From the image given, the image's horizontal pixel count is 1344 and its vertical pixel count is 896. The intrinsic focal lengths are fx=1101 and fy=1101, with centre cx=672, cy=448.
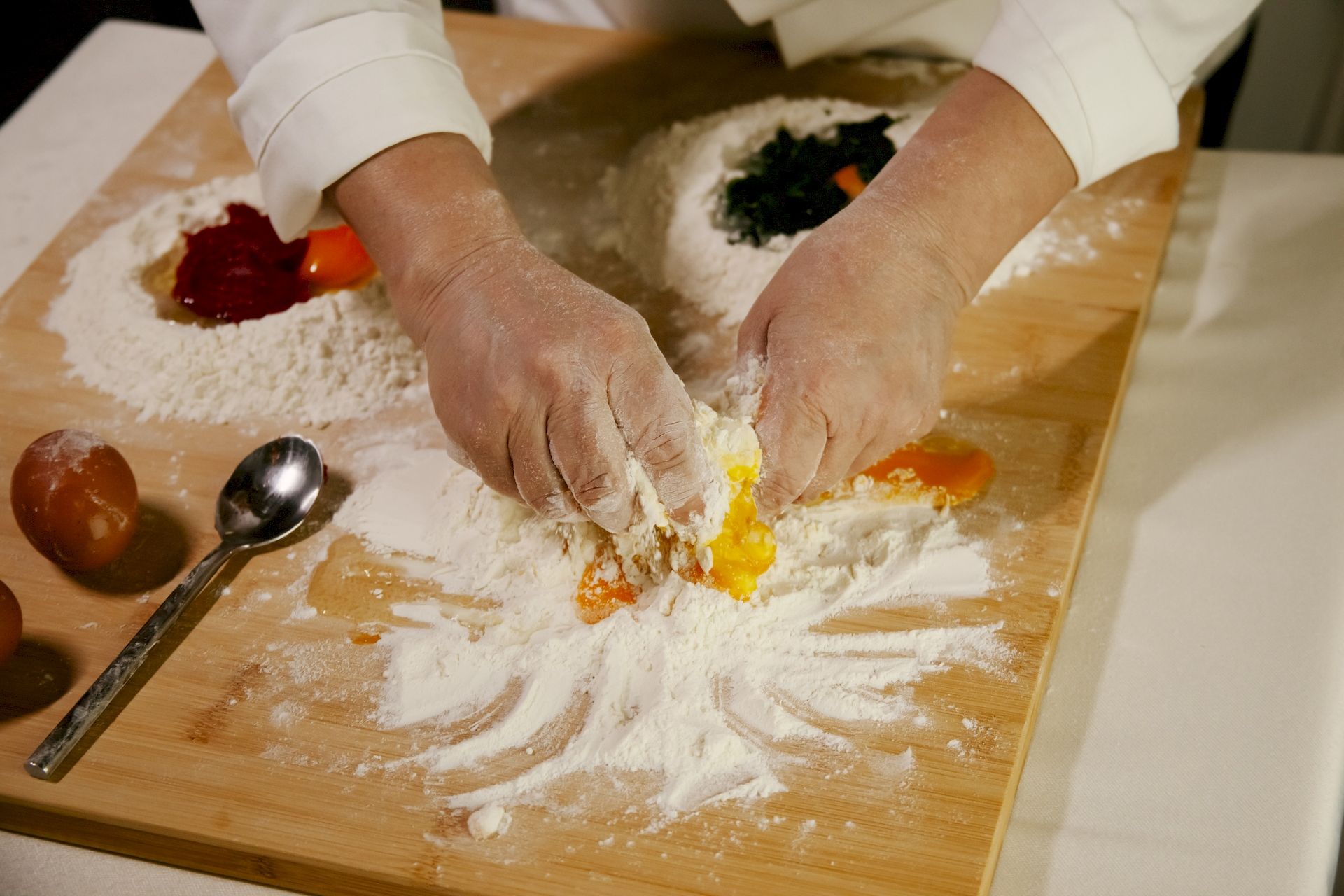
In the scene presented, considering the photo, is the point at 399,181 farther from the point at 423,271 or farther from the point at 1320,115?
the point at 1320,115

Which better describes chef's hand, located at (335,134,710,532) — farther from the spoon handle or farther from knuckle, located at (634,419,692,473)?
the spoon handle

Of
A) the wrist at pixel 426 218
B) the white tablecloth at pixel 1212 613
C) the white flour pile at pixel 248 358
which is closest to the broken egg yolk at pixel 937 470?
the white tablecloth at pixel 1212 613

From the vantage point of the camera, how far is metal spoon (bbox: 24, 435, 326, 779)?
109 cm

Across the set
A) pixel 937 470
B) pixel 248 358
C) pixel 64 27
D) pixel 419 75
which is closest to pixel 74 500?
pixel 248 358

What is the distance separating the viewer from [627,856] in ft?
3.14

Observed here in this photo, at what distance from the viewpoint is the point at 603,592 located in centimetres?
116

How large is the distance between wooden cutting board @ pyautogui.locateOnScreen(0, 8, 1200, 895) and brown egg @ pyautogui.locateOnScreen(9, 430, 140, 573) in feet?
0.15

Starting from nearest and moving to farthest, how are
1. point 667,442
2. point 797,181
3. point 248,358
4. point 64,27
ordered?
point 667,442
point 248,358
point 797,181
point 64,27

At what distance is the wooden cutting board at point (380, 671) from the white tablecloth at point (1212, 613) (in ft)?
0.21

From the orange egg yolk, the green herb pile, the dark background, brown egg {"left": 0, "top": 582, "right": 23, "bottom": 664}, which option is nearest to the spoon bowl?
brown egg {"left": 0, "top": 582, "right": 23, "bottom": 664}

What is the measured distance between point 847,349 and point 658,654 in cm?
36

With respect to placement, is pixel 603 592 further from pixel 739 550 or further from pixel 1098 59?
pixel 1098 59

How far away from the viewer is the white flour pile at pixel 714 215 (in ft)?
4.83

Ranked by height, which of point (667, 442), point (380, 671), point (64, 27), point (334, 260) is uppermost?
point (667, 442)
